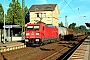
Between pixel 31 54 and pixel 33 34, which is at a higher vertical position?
pixel 33 34

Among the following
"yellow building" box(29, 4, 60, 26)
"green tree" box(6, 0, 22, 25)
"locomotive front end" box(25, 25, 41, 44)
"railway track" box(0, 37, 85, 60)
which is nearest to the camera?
"railway track" box(0, 37, 85, 60)

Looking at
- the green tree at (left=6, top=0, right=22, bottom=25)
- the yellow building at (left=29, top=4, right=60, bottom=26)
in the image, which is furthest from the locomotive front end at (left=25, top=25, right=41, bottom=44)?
the yellow building at (left=29, top=4, right=60, bottom=26)

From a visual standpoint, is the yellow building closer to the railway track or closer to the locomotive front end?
the locomotive front end

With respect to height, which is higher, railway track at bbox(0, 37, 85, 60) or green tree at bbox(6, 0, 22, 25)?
green tree at bbox(6, 0, 22, 25)

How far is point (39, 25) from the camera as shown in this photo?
1031 inches

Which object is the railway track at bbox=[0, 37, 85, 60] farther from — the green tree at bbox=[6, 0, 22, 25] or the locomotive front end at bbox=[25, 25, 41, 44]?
the green tree at bbox=[6, 0, 22, 25]

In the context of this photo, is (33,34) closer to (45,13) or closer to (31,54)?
(31,54)

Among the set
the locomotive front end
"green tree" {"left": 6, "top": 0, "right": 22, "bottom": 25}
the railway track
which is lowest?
the railway track

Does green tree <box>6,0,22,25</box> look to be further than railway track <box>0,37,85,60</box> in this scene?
Yes

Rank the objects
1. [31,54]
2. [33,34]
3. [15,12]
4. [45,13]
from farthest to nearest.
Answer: [45,13]
[15,12]
[33,34]
[31,54]

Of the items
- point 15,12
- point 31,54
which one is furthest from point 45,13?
point 31,54

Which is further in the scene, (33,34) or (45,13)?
(45,13)

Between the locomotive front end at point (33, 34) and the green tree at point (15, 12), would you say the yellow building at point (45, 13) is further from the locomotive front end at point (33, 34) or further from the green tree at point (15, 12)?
the locomotive front end at point (33, 34)

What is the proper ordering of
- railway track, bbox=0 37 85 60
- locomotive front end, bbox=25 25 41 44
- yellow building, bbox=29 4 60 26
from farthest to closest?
1. yellow building, bbox=29 4 60 26
2. locomotive front end, bbox=25 25 41 44
3. railway track, bbox=0 37 85 60
